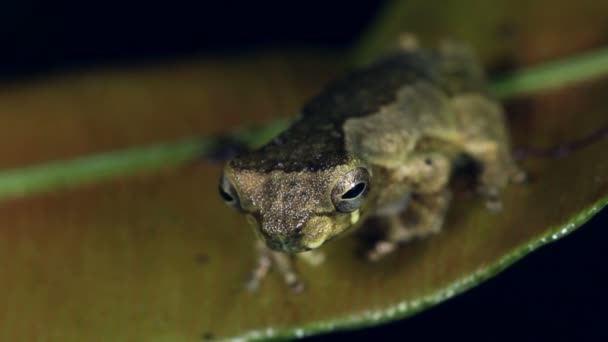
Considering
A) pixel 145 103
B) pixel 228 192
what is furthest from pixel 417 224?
pixel 145 103

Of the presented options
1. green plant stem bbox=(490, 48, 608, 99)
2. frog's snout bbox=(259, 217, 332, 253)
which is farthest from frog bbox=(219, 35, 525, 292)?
green plant stem bbox=(490, 48, 608, 99)

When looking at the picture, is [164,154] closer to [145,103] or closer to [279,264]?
[145,103]

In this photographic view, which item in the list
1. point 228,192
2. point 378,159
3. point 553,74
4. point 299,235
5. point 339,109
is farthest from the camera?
point 553,74

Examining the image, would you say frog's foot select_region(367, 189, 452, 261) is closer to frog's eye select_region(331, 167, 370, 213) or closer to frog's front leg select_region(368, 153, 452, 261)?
frog's front leg select_region(368, 153, 452, 261)

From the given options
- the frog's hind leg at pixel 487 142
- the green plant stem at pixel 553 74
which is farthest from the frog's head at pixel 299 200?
the green plant stem at pixel 553 74

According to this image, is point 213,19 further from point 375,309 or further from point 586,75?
point 375,309

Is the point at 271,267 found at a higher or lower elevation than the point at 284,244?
lower

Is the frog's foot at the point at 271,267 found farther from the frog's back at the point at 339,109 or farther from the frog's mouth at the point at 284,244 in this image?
the frog's back at the point at 339,109
